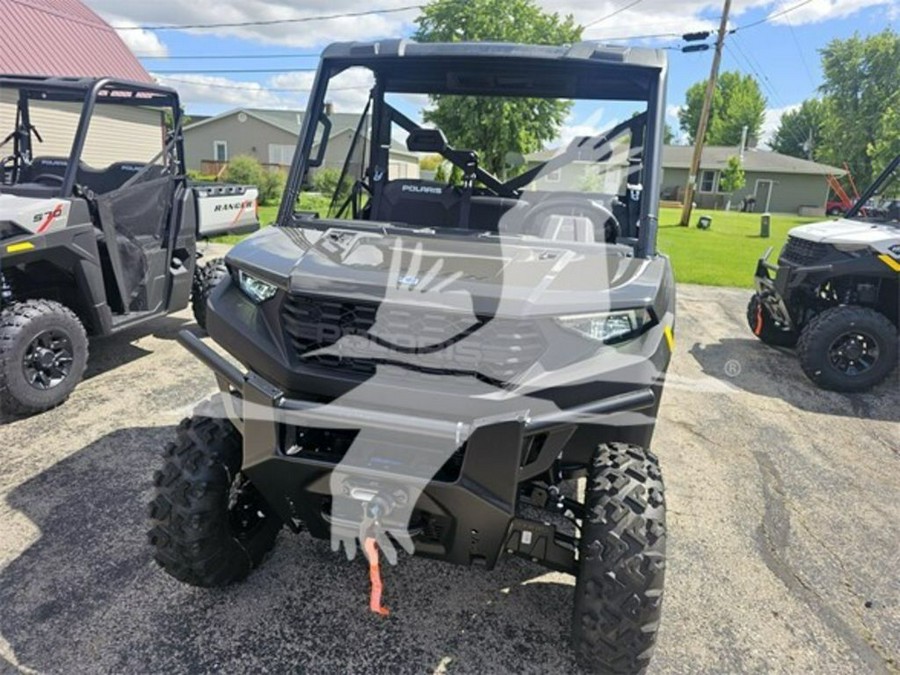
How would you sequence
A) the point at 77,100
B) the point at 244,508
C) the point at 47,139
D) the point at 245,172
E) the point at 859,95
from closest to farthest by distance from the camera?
the point at 244,508 → the point at 77,100 → the point at 47,139 → the point at 245,172 → the point at 859,95

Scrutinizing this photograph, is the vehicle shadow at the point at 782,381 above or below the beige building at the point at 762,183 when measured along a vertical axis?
below

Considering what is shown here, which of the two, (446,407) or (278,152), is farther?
(278,152)

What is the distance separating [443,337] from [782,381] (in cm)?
488

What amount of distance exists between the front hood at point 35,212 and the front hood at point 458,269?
2.45 meters

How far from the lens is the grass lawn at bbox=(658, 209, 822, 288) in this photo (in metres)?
10.9

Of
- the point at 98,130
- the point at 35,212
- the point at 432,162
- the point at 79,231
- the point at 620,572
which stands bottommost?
the point at 620,572

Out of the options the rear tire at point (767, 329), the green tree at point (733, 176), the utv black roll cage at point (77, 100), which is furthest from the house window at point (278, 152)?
the rear tire at point (767, 329)

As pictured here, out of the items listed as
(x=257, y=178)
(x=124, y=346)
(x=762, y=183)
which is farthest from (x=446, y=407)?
(x=762, y=183)

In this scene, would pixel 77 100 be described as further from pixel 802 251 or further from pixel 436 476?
pixel 802 251

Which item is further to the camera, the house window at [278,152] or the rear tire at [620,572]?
the house window at [278,152]

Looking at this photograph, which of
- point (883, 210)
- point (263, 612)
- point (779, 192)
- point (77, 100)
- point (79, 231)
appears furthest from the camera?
point (779, 192)

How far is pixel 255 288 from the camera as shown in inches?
87.4

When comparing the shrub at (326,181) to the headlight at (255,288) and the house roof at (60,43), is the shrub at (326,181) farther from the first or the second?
the house roof at (60,43)

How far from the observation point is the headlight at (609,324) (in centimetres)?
196
